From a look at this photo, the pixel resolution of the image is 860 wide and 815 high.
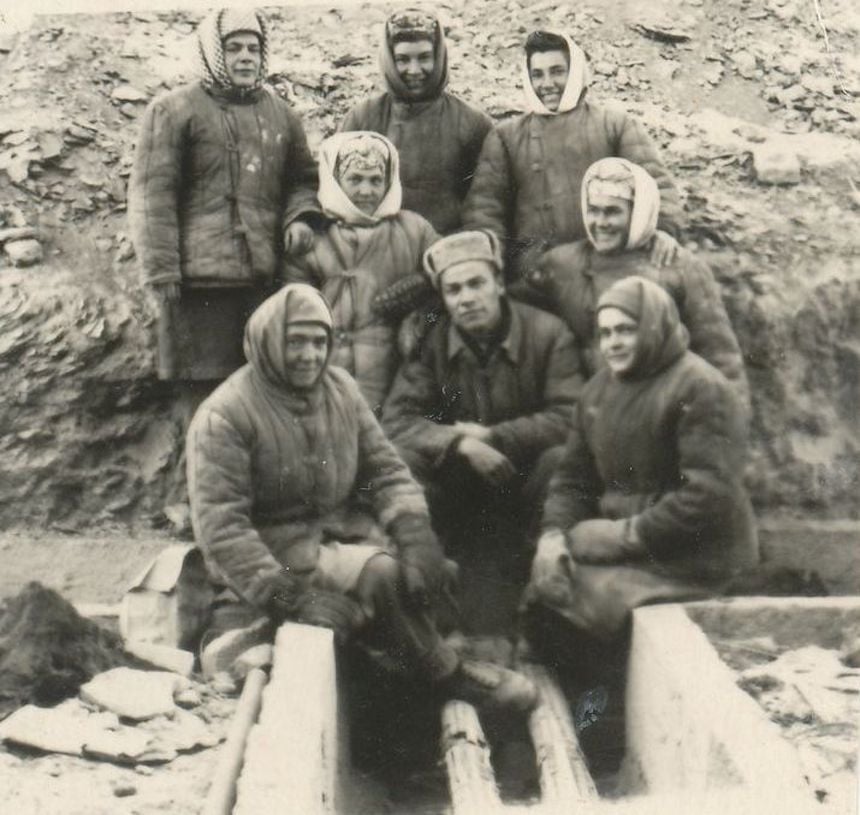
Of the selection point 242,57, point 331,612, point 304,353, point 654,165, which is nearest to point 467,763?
point 331,612

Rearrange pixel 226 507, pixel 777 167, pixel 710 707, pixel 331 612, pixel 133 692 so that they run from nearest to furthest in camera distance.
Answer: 1. pixel 710 707
2. pixel 133 692
3. pixel 331 612
4. pixel 226 507
5. pixel 777 167

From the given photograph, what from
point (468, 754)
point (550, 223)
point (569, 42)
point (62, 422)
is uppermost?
point (569, 42)

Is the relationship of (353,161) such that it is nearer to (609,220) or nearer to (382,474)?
(609,220)

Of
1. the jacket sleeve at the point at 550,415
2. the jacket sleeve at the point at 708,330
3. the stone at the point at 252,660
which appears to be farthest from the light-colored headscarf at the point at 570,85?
the stone at the point at 252,660

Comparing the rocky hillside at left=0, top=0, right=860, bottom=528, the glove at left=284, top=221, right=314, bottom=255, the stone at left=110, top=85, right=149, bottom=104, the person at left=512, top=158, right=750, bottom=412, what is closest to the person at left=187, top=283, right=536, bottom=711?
the glove at left=284, top=221, right=314, bottom=255

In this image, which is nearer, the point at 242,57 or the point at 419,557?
the point at 419,557

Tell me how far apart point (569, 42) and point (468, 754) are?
3.21 m

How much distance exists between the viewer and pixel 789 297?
8.08 m

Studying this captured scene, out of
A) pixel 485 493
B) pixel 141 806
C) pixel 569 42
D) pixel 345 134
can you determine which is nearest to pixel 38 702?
pixel 141 806

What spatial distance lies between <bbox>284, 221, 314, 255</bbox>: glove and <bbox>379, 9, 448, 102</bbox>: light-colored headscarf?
2.46 ft

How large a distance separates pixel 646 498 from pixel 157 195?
2497 mm

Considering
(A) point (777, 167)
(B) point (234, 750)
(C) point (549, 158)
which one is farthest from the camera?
(A) point (777, 167)

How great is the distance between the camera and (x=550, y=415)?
7.21 meters

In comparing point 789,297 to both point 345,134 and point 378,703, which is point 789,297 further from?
point 378,703
